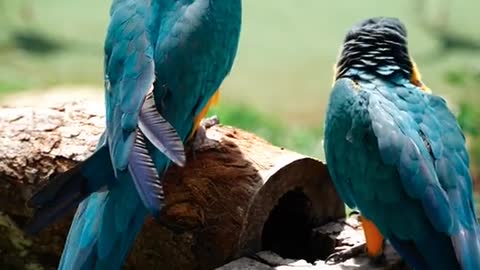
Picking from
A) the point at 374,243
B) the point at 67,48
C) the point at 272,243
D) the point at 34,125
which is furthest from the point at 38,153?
the point at 67,48

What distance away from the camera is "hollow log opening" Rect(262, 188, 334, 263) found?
182cm

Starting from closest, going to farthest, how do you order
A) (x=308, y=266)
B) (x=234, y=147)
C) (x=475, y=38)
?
(x=308, y=266) < (x=234, y=147) < (x=475, y=38)

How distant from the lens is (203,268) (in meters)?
1.75

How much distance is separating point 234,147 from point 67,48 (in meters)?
2.36

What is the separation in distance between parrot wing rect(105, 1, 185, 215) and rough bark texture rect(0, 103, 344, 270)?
23 cm

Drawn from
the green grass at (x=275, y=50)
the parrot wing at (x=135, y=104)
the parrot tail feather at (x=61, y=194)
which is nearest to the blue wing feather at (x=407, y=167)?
the parrot wing at (x=135, y=104)

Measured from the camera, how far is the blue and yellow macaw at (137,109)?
1.44m

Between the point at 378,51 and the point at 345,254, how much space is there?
373 mm

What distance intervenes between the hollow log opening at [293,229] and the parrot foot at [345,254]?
101 millimetres

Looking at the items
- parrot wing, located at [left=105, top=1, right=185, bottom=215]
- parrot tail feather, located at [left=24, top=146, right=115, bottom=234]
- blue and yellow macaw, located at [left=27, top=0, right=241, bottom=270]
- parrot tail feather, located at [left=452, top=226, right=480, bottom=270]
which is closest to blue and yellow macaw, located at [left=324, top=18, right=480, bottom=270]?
parrot tail feather, located at [left=452, top=226, right=480, bottom=270]

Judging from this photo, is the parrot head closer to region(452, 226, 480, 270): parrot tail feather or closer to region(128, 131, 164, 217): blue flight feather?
region(452, 226, 480, 270): parrot tail feather

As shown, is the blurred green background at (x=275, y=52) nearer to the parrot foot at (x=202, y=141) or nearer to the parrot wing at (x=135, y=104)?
the parrot foot at (x=202, y=141)

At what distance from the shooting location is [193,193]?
1.73 metres

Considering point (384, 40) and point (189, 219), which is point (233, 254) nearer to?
point (189, 219)
